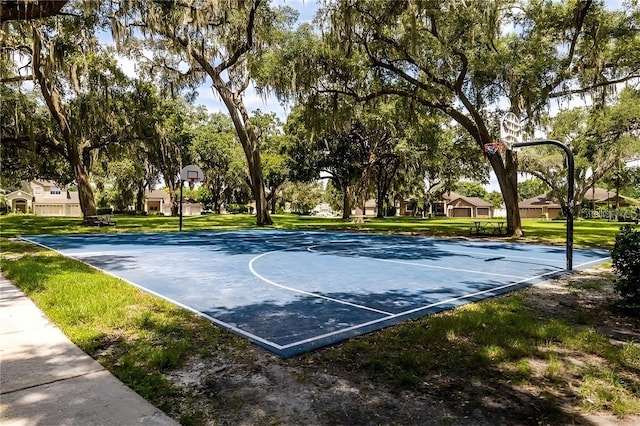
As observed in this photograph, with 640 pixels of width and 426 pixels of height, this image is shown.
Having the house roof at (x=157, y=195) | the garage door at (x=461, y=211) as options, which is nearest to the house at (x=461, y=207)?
the garage door at (x=461, y=211)

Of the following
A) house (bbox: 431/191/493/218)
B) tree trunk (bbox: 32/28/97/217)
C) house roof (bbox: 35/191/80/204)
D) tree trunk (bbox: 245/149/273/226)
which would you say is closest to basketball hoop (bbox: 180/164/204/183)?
tree trunk (bbox: 245/149/273/226)

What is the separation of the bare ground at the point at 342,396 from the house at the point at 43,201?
65.4m

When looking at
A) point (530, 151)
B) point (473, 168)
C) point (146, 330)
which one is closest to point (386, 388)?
point (146, 330)

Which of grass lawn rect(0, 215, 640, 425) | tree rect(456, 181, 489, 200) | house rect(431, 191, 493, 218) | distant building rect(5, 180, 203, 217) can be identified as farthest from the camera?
tree rect(456, 181, 489, 200)

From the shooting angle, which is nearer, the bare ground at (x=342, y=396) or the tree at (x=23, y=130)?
the bare ground at (x=342, y=396)

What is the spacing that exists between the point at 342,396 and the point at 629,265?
519cm

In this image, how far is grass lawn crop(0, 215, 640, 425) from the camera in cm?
306

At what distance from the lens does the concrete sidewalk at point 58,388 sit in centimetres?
281

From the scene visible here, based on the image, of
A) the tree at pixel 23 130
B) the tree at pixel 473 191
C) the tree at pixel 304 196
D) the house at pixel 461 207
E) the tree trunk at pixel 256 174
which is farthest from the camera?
the tree at pixel 473 191

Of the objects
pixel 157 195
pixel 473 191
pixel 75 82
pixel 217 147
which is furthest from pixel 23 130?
pixel 473 191

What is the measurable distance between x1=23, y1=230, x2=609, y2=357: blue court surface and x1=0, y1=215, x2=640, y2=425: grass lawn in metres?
0.44

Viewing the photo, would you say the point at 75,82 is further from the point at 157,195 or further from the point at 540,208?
the point at 540,208

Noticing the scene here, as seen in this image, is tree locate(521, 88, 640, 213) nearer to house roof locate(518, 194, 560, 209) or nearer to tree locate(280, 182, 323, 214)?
house roof locate(518, 194, 560, 209)

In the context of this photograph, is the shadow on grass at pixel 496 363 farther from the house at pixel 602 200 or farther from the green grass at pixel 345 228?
the house at pixel 602 200
